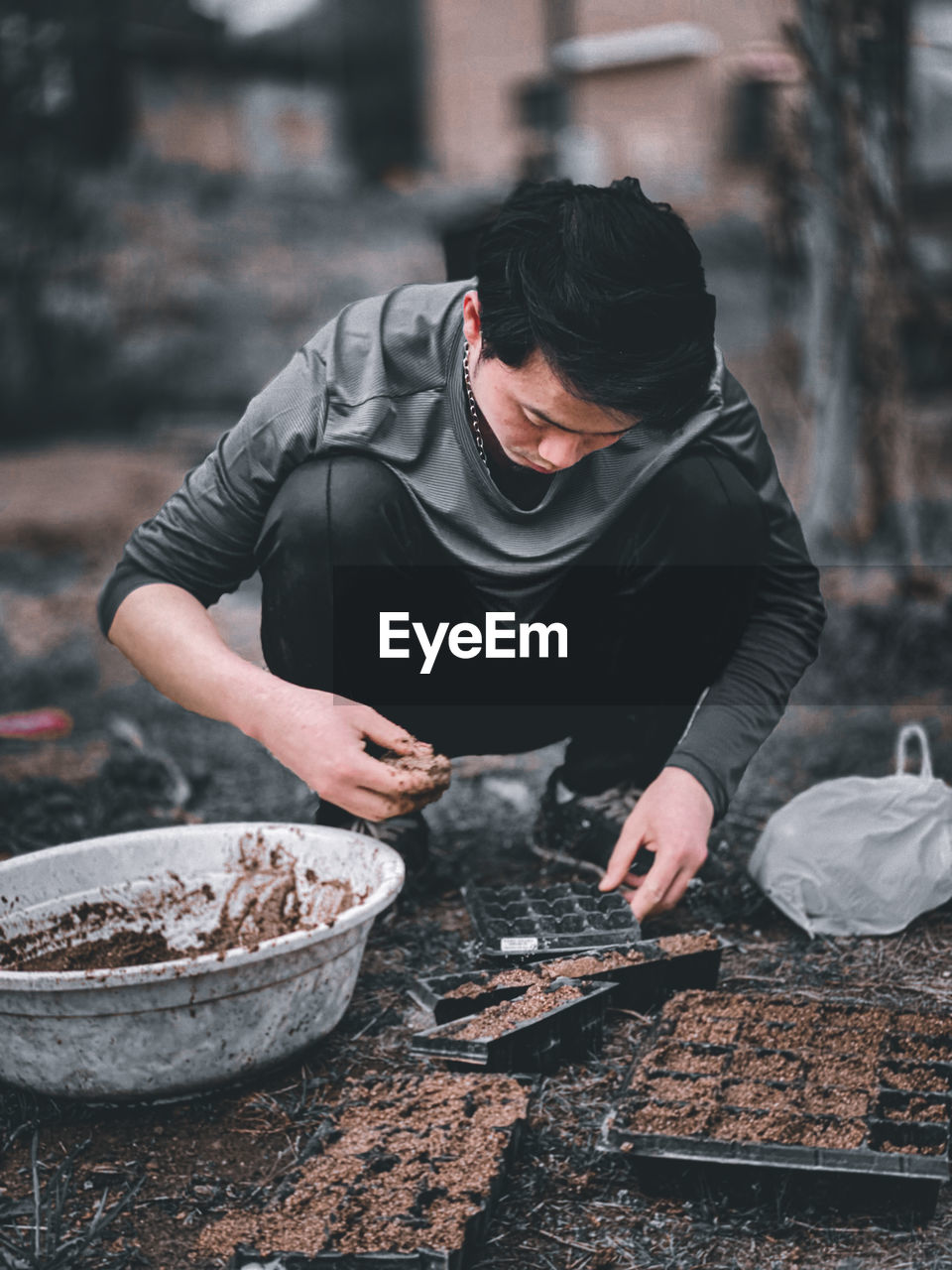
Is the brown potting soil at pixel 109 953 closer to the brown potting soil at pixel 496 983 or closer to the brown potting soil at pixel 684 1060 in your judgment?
the brown potting soil at pixel 496 983

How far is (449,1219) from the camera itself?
4.48 ft

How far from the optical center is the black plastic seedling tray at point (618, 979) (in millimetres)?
1828

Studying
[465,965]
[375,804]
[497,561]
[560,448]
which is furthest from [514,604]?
[465,965]

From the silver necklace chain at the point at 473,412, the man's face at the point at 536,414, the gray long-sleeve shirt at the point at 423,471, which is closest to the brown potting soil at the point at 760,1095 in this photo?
the gray long-sleeve shirt at the point at 423,471

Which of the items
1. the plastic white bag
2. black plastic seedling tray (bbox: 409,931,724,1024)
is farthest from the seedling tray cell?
the plastic white bag

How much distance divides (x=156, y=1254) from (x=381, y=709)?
3.32ft

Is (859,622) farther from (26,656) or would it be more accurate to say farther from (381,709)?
(26,656)

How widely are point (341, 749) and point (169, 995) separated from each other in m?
0.44

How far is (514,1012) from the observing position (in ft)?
5.80

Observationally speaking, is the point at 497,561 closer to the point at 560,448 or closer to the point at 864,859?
the point at 560,448

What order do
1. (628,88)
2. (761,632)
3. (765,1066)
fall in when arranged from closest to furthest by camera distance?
(765,1066) → (761,632) → (628,88)

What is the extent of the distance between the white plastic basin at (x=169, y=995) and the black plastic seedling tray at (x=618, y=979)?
0.15 meters

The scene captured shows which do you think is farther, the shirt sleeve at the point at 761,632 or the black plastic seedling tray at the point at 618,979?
the shirt sleeve at the point at 761,632

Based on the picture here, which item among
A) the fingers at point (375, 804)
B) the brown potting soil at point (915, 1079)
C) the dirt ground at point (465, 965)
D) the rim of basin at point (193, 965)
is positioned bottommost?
the dirt ground at point (465, 965)
